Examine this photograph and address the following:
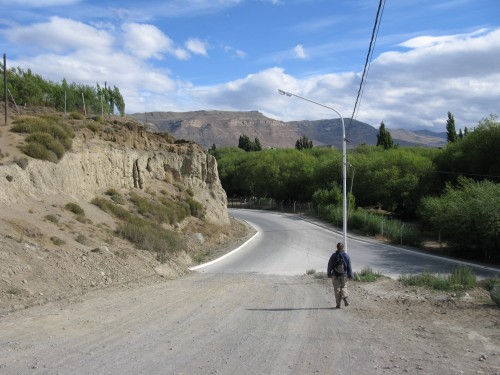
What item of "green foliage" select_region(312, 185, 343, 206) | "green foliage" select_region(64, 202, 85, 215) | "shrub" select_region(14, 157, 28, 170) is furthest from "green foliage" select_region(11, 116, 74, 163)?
"green foliage" select_region(312, 185, 343, 206)

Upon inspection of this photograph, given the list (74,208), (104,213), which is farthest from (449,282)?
(104,213)

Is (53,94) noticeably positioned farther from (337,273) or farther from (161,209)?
(337,273)

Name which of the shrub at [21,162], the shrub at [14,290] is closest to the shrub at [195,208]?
the shrub at [21,162]

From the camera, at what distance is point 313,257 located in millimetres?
31031

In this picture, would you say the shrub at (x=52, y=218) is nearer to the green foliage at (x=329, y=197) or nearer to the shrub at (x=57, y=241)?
the shrub at (x=57, y=241)

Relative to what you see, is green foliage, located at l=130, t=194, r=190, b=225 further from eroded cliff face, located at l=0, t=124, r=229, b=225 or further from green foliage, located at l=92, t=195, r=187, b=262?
eroded cliff face, located at l=0, t=124, r=229, b=225

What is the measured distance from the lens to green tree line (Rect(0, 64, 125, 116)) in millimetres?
51250

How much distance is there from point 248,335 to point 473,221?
2583 centimetres

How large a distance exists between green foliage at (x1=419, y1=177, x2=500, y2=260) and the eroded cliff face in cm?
1854

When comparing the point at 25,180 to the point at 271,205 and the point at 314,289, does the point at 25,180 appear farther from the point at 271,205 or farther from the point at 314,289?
the point at 271,205

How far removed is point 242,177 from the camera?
3984 inches

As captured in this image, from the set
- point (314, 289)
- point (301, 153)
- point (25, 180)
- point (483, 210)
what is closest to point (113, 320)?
point (314, 289)

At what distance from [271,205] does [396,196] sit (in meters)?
34.2

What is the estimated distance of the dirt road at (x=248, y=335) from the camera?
6948 mm
